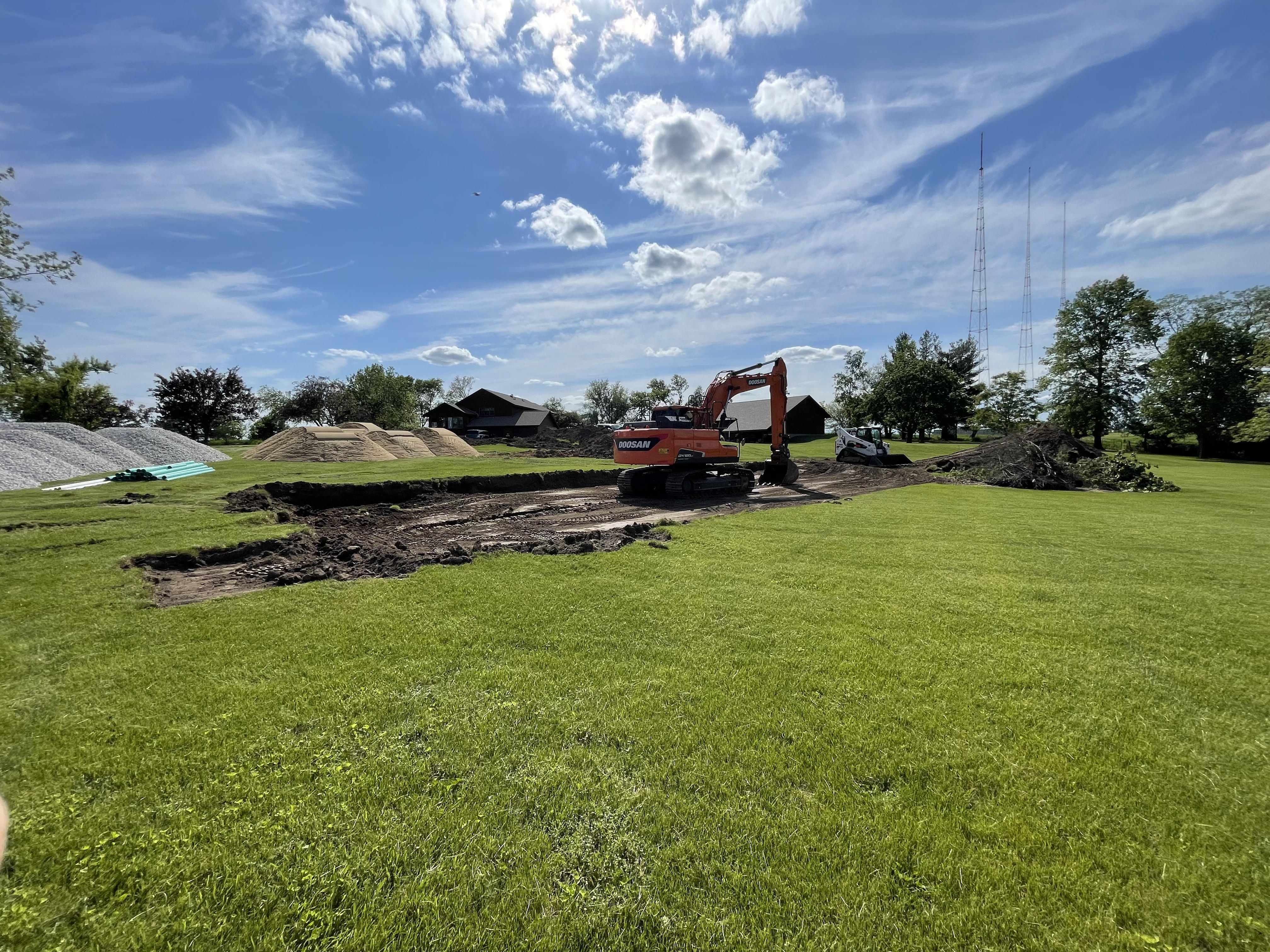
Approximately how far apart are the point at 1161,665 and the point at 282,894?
22.0 ft

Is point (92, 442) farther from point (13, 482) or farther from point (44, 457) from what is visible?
point (13, 482)

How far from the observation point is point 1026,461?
20.4 meters

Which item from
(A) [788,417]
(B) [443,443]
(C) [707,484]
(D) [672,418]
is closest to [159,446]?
(B) [443,443]

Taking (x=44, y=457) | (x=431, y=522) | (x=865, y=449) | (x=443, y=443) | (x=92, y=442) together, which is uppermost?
(x=92, y=442)

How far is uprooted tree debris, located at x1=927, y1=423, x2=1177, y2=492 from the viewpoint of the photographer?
62.9 ft

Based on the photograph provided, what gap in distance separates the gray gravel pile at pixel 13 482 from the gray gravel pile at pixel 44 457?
0.21m

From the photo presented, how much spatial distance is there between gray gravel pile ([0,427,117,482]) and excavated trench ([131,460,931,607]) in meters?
10.1

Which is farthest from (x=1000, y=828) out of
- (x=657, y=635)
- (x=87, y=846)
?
(x=87, y=846)

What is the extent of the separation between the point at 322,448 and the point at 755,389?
78.7ft

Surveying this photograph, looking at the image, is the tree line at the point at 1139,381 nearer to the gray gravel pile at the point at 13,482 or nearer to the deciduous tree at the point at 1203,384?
the deciduous tree at the point at 1203,384

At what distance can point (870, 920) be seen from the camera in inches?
87.1

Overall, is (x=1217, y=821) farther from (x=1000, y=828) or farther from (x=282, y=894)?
(x=282, y=894)

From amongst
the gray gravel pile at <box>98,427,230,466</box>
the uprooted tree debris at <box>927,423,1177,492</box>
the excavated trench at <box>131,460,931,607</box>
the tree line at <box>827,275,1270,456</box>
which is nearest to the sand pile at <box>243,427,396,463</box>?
the gray gravel pile at <box>98,427,230,466</box>

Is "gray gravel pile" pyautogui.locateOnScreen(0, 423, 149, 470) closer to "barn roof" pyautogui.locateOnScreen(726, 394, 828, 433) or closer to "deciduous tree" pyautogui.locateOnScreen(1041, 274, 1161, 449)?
"barn roof" pyautogui.locateOnScreen(726, 394, 828, 433)
